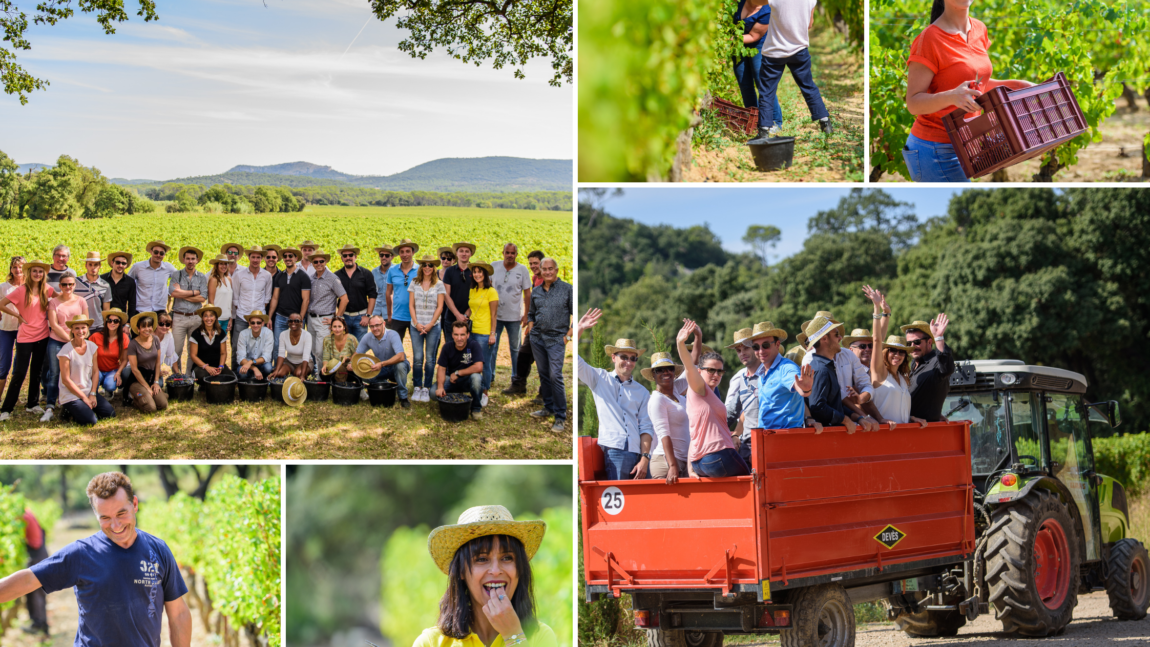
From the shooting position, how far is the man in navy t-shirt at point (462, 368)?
9391mm

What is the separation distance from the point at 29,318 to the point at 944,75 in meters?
8.81

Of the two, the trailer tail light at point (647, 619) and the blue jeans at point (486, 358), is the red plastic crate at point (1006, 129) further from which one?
the blue jeans at point (486, 358)

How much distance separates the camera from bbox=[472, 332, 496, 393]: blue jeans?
379 inches

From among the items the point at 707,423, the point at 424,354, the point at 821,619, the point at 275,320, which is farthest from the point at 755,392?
the point at 275,320

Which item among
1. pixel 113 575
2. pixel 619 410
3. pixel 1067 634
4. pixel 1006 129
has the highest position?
pixel 1006 129

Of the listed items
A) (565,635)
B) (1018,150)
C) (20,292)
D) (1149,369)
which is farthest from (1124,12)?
(1149,369)

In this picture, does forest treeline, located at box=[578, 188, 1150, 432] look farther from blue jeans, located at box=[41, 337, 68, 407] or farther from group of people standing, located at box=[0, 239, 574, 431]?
blue jeans, located at box=[41, 337, 68, 407]

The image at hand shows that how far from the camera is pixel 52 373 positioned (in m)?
8.94

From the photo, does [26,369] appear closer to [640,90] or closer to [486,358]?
[486,358]

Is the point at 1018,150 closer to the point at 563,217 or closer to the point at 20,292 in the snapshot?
the point at 20,292

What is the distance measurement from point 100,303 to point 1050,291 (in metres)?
Answer: 18.8

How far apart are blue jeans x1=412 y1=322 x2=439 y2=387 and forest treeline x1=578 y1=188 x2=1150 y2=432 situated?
6.62 metres

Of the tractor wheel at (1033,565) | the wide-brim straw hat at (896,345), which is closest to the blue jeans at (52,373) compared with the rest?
the wide-brim straw hat at (896,345)

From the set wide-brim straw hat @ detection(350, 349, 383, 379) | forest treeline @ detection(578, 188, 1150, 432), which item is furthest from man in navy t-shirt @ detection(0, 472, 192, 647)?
forest treeline @ detection(578, 188, 1150, 432)
